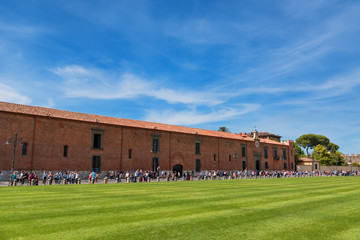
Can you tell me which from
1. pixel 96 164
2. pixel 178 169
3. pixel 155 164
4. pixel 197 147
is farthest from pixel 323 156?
pixel 96 164

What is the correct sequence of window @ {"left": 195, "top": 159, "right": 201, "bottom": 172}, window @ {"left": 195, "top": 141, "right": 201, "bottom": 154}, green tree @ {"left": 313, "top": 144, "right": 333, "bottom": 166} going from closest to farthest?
1. window @ {"left": 195, "top": 159, "right": 201, "bottom": 172}
2. window @ {"left": 195, "top": 141, "right": 201, "bottom": 154}
3. green tree @ {"left": 313, "top": 144, "right": 333, "bottom": 166}

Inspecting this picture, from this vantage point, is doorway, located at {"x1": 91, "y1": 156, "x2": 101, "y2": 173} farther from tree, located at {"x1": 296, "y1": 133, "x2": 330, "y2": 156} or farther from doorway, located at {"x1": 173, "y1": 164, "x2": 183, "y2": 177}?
tree, located at {"x1": 296, "y1": 133, "x2": 330, "y2": 156}

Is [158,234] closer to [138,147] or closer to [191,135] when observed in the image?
[138,147]

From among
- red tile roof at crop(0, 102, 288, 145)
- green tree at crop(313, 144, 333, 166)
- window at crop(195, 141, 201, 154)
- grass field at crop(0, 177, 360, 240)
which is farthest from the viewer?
green tree at crop(313, 144, 333, 166)

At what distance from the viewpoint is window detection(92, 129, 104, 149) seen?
3700 cm

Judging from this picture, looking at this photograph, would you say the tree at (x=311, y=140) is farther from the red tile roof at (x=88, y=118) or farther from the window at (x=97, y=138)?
the window at (x=97, y=138)

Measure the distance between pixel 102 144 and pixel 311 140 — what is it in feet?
308

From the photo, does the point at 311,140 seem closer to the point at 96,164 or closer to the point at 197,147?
the point at 197,147

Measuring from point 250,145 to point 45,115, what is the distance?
41.1m

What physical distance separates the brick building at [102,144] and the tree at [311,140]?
64028 millimetres

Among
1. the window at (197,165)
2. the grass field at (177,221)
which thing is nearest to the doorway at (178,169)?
the window at (197,165)

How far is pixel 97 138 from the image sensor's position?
37.4 m

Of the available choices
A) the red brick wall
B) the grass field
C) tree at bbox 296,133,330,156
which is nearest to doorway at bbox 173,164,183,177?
the red brick wall

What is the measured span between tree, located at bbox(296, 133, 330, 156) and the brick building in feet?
210
